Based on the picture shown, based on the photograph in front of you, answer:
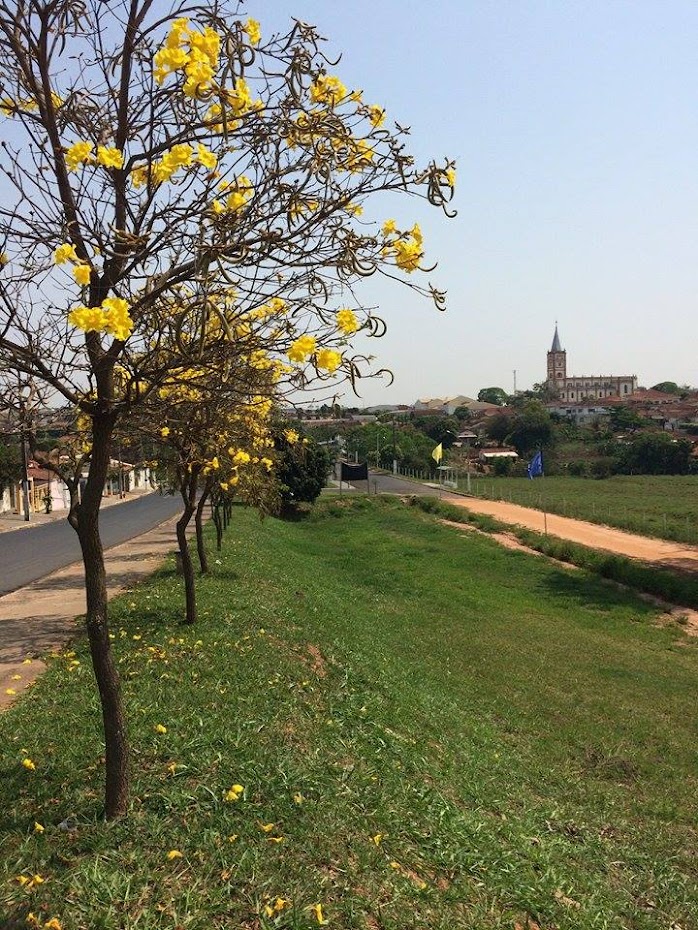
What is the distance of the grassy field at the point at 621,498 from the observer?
1384 inches

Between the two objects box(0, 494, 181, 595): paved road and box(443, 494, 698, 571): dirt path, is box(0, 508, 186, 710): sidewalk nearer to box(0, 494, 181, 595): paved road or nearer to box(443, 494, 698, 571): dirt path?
box(0, 494, 181, 595): paved road

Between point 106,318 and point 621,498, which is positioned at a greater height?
point 106,318

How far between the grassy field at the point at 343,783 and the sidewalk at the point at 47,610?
→ 0.50 meters

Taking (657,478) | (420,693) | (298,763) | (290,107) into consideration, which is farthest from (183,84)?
(657,478)

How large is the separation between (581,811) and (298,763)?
2.61 meters

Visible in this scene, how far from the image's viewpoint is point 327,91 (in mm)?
3838

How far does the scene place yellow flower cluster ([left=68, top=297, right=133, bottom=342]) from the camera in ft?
9.25

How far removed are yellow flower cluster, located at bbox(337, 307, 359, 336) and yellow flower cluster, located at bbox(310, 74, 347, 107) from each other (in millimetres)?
1099

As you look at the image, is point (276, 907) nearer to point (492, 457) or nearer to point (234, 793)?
point (234, 793)

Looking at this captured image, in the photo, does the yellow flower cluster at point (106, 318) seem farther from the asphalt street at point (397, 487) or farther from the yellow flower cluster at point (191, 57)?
the asphalt street at point (397, 487)

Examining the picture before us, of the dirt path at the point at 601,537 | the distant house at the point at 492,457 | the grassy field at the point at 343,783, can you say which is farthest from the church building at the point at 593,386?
the grassy field at the point at 343,783

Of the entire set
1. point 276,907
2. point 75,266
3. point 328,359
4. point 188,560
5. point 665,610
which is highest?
point 75,266

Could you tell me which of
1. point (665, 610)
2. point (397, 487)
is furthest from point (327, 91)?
point (397, 487)

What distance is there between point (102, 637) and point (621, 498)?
5053cm
